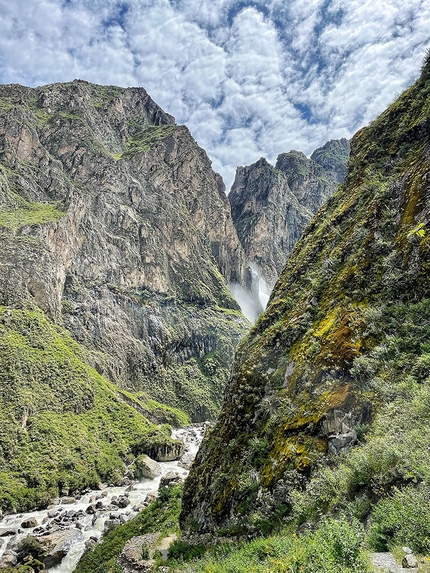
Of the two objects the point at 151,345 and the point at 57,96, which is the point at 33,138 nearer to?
the point at 57,96

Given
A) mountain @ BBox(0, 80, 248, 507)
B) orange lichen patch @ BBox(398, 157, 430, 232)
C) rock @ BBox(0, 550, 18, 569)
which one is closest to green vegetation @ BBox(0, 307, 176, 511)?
mountain @ BBox(0, 80, 248, 507)

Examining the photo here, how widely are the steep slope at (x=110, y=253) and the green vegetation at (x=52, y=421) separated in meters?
13.0

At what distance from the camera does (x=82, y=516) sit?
41375mm

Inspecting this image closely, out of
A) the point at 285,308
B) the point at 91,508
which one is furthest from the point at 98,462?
the point at 285,308

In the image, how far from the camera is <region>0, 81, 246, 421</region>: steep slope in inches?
4013

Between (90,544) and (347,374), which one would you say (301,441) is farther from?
(90,544)

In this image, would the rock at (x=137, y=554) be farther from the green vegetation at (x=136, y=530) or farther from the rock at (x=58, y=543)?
the rock at (x=58, y=543)

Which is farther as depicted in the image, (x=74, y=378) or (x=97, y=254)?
(x=97, y=254)

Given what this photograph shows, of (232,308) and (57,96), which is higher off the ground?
(57,96)

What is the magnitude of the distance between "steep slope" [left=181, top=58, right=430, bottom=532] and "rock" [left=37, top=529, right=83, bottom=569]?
1767 cm

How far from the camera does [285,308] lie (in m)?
21.6

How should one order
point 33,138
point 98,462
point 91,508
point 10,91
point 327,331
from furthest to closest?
point 10,91
point 33,138
point 98,462
point 91,508
point 327,331

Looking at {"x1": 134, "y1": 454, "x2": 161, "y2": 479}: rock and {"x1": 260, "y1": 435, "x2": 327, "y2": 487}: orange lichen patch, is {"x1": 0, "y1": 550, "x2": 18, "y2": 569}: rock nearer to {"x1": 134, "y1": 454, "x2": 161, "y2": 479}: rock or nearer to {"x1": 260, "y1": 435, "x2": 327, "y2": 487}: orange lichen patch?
{"x1": 260, "y1": 435, "x2": 327, "y2": 487}: orange lichen patch

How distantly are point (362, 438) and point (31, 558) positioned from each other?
3279 cm
